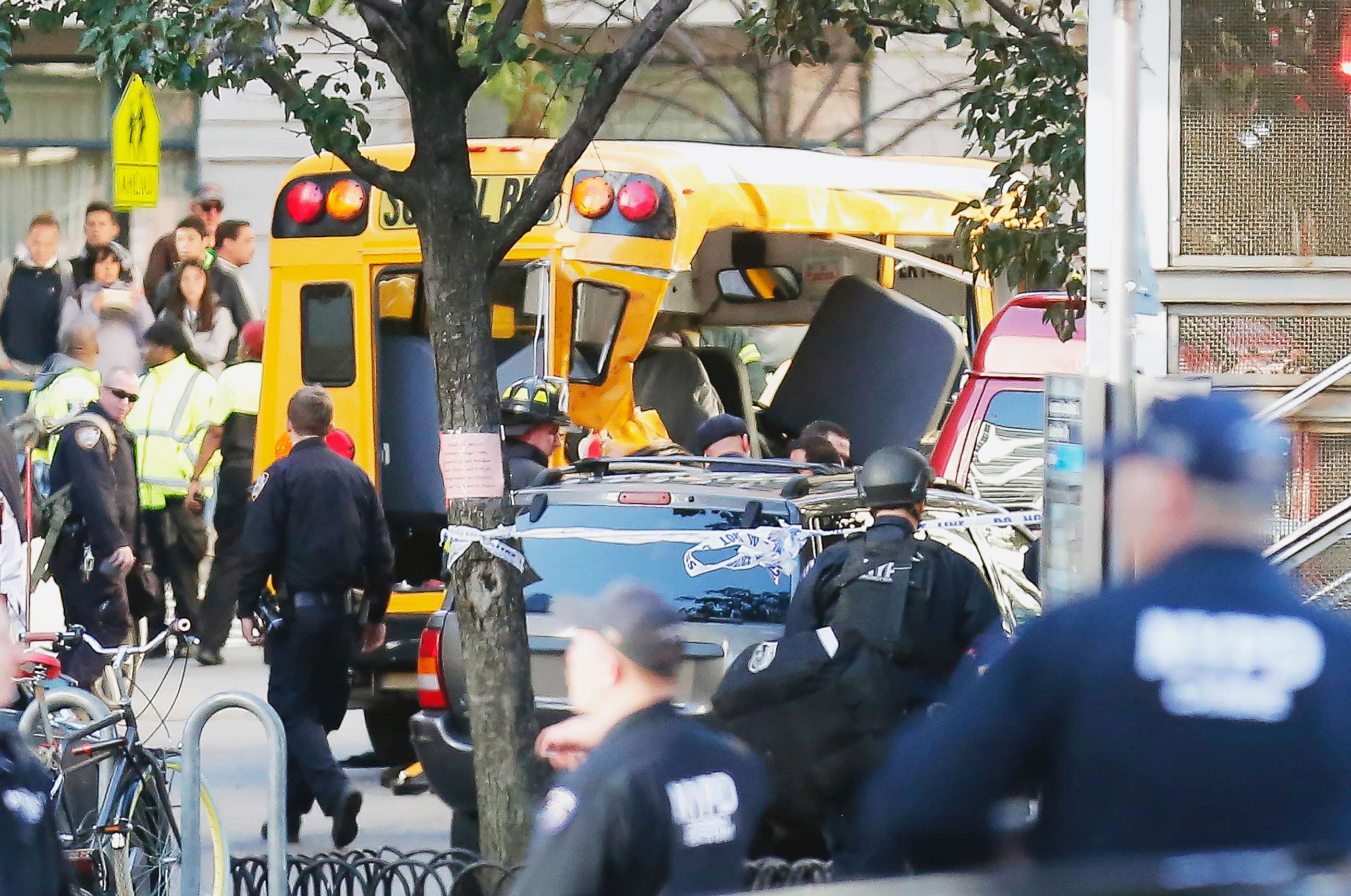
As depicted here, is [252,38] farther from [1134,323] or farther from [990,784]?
[990,784]

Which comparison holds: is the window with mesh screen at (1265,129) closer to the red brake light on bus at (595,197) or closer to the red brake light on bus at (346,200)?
the red brake light on bus at (595,197)

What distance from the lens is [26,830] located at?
154 inches

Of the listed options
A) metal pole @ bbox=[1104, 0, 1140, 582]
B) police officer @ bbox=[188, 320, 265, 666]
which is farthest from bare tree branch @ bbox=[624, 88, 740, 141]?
metal pole @ bbox=[1104, 0, 1140, 582]

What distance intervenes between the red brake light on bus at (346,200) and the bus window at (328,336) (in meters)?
0.37

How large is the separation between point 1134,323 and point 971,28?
381cm

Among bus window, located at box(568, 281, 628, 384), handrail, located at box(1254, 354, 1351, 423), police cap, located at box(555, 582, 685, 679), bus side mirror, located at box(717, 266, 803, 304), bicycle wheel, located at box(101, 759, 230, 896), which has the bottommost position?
bicycle wheel, located at box(101, 759, 230, 896)

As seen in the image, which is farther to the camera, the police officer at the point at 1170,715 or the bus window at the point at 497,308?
the bus window at the point at 497,308

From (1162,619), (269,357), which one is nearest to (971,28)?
(269,357)

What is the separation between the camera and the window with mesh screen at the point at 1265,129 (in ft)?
19.1

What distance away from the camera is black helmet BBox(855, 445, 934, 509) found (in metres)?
7.16

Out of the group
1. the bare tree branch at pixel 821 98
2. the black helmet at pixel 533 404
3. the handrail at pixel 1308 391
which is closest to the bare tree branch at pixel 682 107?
the bare tree branch at pixel 821 98

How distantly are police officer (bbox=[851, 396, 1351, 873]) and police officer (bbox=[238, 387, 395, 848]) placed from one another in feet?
20.5

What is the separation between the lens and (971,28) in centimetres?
859

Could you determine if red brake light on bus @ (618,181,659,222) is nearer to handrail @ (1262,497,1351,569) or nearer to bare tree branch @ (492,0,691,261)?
bare tree branch @ (492,0,691,261)
